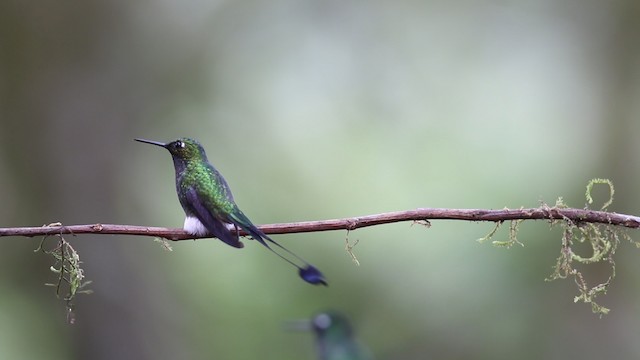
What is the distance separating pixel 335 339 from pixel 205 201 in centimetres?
141

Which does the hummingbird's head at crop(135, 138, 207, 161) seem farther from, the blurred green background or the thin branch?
the blurred green background

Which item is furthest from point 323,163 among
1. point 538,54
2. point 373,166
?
point 538,54

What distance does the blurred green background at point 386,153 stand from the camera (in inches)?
239

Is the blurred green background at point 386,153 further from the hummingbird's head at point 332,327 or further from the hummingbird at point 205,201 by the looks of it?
the hummingbird at point 205,201

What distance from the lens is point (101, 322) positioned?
468 cm

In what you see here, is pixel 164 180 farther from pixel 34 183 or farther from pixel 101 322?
pixel 101 322

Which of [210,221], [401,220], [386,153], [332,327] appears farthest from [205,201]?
[386,153]

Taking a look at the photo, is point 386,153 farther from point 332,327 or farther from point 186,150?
point 186,150

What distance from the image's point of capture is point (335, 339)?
3.30m

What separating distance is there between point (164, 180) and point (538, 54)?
366 centimetres

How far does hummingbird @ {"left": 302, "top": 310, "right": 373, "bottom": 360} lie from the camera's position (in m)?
3.26

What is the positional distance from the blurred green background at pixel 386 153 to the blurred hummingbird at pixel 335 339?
2455 mm

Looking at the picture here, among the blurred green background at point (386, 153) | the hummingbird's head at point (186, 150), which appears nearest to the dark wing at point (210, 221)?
the hummingbird's head at point (186, 150)

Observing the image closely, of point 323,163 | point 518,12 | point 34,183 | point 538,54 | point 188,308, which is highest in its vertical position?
point 518,12
